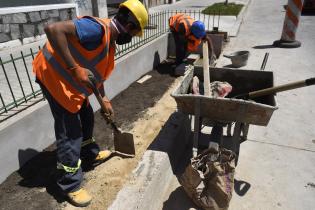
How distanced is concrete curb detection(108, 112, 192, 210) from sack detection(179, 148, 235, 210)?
0.29 m

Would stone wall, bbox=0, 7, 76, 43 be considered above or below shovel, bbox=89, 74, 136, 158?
above

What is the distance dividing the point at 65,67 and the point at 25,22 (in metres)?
5.21

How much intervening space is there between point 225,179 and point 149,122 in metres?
1.93

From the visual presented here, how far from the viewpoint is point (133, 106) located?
468 centimetres

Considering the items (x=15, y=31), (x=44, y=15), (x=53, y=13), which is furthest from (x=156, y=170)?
(x=53, y=13)

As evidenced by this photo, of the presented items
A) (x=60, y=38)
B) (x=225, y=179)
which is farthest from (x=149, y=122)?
(x=60, y=38)

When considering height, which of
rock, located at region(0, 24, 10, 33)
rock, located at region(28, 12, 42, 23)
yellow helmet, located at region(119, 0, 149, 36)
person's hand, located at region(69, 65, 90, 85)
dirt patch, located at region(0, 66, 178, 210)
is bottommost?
dirt patch, located at region(0, 66, 178, 210)

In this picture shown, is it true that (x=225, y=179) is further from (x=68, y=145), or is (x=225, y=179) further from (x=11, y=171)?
→ (x=11, y=171)

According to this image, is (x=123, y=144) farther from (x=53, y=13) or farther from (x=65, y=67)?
(x=53, y=13)

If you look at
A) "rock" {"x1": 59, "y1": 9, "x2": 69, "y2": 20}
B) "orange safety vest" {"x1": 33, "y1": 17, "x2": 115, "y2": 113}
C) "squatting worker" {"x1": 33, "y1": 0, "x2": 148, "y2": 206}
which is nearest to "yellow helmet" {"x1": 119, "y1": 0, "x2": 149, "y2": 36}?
"squatting worker" {"x1": 33, "y1": 0, "x2": 148, "y2": 206}

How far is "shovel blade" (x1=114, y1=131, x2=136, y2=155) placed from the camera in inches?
127

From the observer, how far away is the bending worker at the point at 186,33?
5453 mm

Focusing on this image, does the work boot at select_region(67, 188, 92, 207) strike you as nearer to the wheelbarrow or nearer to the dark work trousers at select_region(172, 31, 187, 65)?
the wheelbarrow

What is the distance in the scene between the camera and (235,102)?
254 cm
